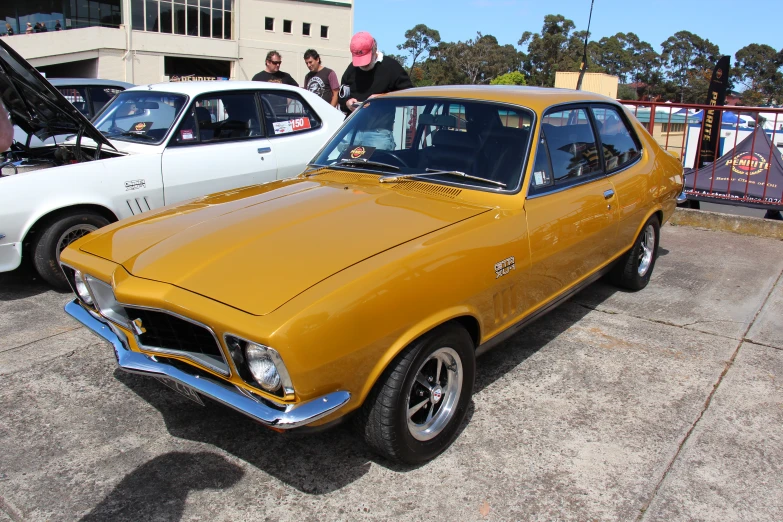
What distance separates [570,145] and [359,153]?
1.33 meters

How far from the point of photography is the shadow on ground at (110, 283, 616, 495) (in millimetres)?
2702

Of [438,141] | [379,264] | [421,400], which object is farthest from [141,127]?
[421,400]

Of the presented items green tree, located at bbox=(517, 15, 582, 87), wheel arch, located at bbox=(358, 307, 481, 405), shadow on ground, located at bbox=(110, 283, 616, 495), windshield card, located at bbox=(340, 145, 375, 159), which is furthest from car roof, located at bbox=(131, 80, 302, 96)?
green tree, located at bbox=(517, 15, 582, 87)

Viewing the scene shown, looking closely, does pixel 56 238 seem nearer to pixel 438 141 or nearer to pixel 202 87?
pixel 202 87

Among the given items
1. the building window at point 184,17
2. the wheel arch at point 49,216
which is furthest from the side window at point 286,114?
the building window at point 184,17

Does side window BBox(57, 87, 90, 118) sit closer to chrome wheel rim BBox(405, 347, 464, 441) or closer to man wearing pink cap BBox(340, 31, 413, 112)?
man wearing pink cap BBox(340, 31, 413, 112)

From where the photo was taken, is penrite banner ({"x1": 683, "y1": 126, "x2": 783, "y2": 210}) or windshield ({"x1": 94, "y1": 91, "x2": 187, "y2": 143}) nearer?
windshield ({"x1": 94, "y1": 91, "x2": 187, "y2": 143})

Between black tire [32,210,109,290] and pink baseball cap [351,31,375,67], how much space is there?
10.4 ft

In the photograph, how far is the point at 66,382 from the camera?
3.47m

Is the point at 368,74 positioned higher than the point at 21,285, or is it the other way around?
the point at 368,74

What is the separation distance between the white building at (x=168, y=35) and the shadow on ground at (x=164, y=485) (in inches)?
1501

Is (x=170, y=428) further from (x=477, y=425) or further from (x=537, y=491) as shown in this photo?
(x=537, y=491)

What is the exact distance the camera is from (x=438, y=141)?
12.0 ft

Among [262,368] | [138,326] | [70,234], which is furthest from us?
[70,234]
